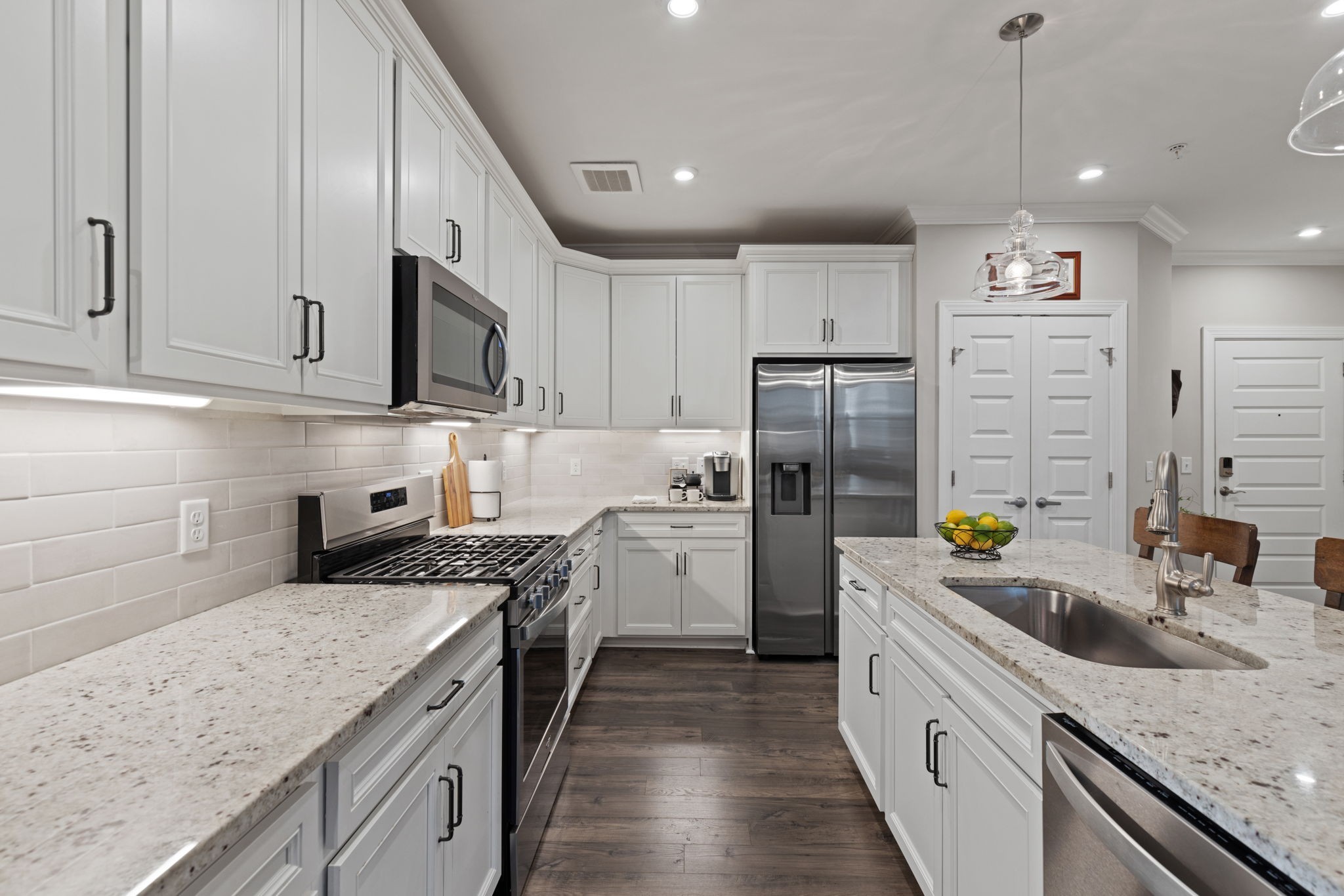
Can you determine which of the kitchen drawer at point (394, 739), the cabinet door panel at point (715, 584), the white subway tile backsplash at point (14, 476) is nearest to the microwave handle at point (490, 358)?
the kitchen drawer at point (394, 739)

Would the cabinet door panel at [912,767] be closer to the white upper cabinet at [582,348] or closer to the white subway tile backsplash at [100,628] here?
the white subway tile backsplash at [100,628]

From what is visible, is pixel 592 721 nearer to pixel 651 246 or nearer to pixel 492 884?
pixel 492 884

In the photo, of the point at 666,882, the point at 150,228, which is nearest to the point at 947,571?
the point at 666,882

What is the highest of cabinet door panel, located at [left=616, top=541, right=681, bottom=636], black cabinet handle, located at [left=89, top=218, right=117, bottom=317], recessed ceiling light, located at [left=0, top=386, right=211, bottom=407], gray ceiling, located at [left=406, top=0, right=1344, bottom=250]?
gray ceiling, located at [left=406, top=0, right=1344, bottom=250]

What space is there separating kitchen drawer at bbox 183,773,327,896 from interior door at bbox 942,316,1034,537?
11.4ft

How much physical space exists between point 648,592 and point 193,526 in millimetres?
2622

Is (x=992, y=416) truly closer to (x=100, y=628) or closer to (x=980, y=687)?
(x=980, y=687)

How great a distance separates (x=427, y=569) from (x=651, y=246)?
3.12 metres

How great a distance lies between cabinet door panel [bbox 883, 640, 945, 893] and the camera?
151cm

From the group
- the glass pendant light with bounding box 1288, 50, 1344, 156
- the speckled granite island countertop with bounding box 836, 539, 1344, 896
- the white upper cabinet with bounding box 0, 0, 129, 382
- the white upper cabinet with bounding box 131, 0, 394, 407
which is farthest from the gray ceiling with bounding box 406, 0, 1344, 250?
the speckled granite island countertop with bounding box 836, 539, 1344, 896

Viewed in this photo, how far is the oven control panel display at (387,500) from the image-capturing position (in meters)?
1.96

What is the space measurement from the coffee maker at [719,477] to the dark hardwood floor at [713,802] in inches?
46.2

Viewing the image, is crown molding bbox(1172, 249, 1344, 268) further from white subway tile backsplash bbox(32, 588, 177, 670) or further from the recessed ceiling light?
white subway tile backsplash bbox(32, 588, 177, 670)

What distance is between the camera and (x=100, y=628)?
1133 mm
